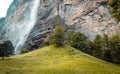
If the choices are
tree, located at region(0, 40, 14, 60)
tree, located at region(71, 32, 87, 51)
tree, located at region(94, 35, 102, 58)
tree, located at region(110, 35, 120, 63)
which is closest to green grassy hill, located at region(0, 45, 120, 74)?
tree, located at region(0, 40, 14, 60)

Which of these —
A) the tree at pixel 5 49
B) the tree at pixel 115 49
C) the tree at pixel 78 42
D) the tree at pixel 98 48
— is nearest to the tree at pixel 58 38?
the tree at pixel 78 42

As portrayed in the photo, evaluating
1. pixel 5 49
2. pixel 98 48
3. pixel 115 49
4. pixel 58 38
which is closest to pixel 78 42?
pixel 98 48

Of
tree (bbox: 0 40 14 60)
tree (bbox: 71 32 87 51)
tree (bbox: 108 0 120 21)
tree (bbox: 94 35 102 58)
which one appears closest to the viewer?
tree (bbox: 108 0 120 21)

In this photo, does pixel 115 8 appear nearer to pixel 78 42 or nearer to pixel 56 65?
pixel 56 65

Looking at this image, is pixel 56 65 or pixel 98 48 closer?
pixel 56 65

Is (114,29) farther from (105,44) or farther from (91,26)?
(105,44)

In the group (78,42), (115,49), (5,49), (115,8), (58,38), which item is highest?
(115,8)

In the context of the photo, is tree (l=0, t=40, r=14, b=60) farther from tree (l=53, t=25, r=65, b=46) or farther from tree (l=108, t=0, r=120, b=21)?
tree (l=108, t=0, r=120, b=21)

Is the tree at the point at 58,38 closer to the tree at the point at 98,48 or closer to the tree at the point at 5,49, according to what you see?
the tree at the point at 98,48

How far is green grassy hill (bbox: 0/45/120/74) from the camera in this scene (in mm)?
68400

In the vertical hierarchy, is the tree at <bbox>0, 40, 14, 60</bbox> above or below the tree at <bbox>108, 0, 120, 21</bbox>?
below

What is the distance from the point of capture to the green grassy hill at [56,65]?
6840 cm

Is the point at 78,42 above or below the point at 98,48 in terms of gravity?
above

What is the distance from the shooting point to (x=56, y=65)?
8262 centimetres
